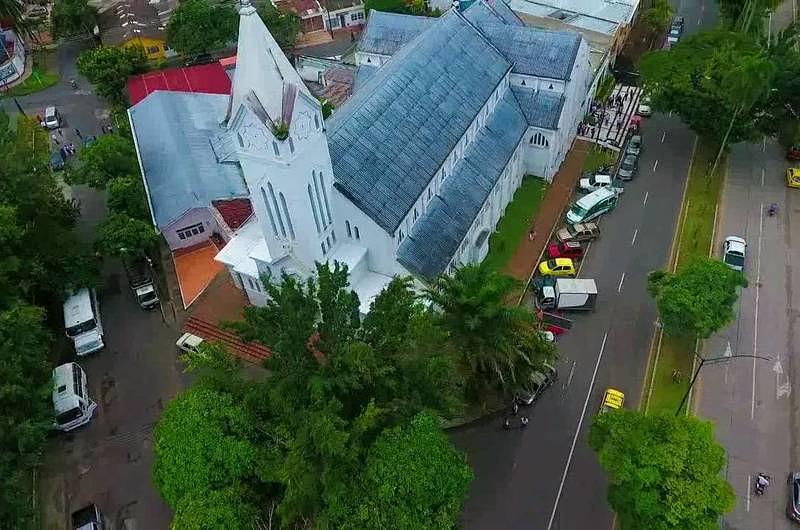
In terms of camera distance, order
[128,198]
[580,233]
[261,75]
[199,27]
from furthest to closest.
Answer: [199,27] → [580,233] → [128,198] → [261,75]

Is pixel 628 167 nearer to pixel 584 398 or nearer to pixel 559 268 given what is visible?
pixel 559 268

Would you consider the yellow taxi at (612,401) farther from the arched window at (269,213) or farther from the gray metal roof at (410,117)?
the arched window at (269,213)

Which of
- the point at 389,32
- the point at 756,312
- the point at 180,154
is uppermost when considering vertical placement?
the point at 389,32

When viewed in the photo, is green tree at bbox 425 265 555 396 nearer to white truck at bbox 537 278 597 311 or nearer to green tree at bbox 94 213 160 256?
white truck at bbox 537 278 597 311

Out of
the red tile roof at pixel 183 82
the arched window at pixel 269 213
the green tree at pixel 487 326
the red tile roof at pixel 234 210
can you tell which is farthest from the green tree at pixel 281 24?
the green tree at pixel 487 326

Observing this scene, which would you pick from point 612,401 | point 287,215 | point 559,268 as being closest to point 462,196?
point 559,268

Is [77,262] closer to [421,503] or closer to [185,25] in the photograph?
[421,503]
